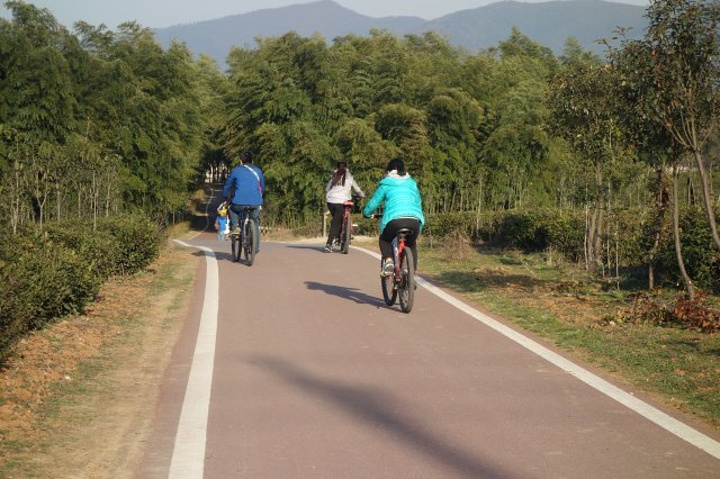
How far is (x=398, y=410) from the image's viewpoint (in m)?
6.47

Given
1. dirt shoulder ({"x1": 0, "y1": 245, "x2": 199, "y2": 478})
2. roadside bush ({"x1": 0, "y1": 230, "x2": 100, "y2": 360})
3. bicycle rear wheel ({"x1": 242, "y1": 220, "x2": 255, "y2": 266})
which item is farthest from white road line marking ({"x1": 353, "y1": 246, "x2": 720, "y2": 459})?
bicycle rear wheel ({"x1": 242, "y1": 220, "x2": 255, "y2": 266})

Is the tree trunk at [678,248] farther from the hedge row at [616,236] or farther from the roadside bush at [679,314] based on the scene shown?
the hedge row at [616,236]

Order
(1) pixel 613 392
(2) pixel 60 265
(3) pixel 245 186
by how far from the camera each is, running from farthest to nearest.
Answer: (3) pixel 245 186
(2) pixel 60 265
(1) pixel 613 392

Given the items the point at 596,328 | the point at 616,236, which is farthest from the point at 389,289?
the point at 616,236

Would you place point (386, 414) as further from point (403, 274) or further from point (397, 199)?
point (397, 199)

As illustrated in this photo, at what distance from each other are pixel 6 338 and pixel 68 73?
33.4 m

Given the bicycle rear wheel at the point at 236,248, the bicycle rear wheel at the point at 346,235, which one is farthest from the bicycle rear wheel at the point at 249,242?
the bicycle rear wheel at the point at 346,235

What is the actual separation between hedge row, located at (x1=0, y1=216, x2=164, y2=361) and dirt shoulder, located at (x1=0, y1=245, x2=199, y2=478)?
0.23 meters

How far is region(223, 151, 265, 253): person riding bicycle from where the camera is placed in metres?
15.9

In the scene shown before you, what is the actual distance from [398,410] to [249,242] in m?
9.55

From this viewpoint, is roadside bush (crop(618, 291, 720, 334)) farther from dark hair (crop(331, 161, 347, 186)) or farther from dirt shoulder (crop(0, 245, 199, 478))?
dark hair (crop(331, 161, 347, 186))

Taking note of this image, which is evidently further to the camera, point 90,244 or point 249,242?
point 249,242

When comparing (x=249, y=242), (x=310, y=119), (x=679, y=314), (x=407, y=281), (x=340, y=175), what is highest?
(x=310, y=119)

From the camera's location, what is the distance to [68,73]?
126ft
